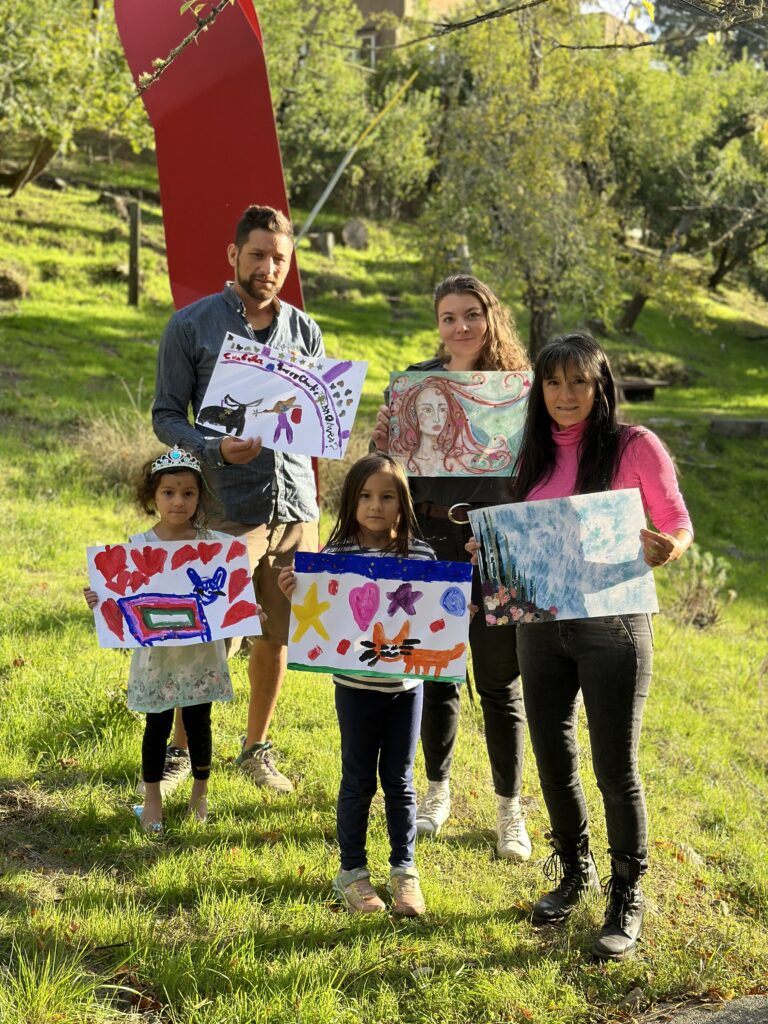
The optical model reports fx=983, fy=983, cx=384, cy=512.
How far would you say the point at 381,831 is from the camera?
159 inches

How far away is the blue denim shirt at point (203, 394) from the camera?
3777 mm

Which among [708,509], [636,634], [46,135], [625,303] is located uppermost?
[46,135]

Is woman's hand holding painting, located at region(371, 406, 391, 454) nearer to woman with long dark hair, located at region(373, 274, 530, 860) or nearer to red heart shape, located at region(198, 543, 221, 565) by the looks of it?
woman with long dark hair, located at region(373, 274, 530, 860)

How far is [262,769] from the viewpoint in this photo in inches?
170

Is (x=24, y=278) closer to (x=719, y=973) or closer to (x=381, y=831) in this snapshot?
(x=381, y=831)

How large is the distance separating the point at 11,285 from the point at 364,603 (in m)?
13.8

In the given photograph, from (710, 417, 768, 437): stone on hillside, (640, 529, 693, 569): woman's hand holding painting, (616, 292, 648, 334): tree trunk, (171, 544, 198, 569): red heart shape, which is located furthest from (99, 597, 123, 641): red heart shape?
(616, 292, 648, 334): tree trunk

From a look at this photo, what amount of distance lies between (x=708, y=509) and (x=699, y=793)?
1063cm

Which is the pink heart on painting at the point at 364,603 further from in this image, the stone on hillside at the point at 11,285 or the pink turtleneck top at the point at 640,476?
the stone on hillside at the point at 11,285

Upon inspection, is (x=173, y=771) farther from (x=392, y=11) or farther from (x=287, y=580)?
(x=392, y=11)

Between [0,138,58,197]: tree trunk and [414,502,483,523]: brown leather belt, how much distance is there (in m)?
19.2

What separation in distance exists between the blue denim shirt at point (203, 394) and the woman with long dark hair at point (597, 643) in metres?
1.02

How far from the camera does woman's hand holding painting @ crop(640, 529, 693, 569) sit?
3.05 m

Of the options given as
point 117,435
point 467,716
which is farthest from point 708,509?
point 467,716
